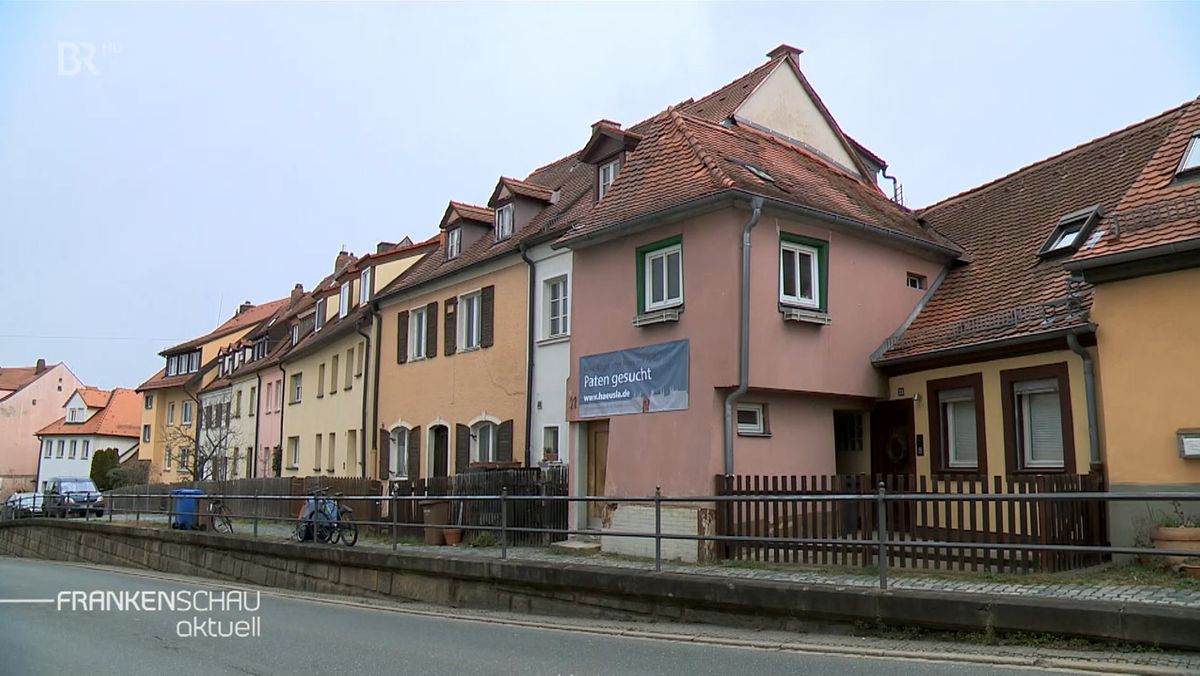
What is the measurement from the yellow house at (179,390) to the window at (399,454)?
94.8ft

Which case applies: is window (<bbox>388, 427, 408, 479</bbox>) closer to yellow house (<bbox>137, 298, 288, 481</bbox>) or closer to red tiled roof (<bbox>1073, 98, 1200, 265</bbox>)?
red tiled roof (<bbox>1073, 98, 1200, 265</bbox>)

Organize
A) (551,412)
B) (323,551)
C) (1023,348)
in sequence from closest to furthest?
(1023,348), (323,551), (551,412)

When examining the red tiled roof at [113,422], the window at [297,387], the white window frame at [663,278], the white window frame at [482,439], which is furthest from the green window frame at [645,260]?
the red tiled roof at [113,422]

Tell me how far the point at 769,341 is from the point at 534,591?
489 centimetres

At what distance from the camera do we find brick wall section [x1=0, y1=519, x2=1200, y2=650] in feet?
25.2

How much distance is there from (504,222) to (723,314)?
34.4ft

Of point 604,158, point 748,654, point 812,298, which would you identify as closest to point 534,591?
point 748,654

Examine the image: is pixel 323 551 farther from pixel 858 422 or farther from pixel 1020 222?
pixel 1020 222

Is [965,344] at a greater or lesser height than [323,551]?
greater

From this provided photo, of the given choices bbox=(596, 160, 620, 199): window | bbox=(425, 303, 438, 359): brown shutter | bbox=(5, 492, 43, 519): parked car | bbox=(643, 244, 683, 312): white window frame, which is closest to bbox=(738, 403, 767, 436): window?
bbox=(643, 244, 683, 312): white window frame

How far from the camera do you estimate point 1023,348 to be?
1331 cm

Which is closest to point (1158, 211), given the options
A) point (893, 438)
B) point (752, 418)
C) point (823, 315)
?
point (823, 315)

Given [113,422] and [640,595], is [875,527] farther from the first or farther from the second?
[113,422]

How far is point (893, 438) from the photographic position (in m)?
15.8
